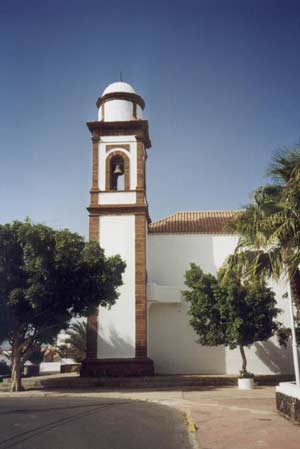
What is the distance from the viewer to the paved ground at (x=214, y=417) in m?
8.43

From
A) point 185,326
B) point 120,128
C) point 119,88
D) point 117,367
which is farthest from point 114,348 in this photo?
point 119,88

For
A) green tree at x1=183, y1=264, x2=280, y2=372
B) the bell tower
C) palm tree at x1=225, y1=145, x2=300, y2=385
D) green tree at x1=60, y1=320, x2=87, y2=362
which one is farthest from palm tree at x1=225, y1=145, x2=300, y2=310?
green tree at x1=60, y1=320, x2=87, y2=362

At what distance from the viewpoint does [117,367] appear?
73.4ft

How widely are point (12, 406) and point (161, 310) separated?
13.5 metres

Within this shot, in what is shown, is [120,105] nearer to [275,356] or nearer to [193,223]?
[193,223]

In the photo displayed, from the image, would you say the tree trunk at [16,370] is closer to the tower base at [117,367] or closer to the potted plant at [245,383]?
the tower base at [117,367]

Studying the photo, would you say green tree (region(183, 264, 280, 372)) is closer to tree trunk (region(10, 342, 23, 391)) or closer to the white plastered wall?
the white plastered wall

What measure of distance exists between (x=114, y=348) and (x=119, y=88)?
15707mm

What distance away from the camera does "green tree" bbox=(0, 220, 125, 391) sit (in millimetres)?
18844

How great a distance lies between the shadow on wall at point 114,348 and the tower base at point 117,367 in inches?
12.6

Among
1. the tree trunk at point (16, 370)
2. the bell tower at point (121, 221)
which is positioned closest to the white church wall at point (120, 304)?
the bell tower at point (121, 221)

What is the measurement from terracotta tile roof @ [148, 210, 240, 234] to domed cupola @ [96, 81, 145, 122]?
7.01 meters

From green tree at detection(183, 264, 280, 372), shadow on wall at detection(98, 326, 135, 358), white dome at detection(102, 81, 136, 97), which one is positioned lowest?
shadow on wall at detection(98, 326, 135, 358)

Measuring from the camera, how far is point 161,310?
2630cm
